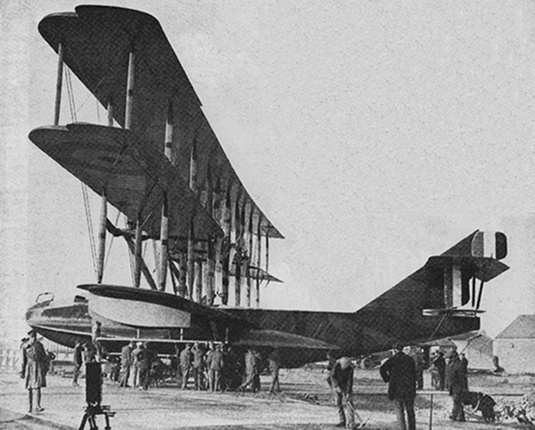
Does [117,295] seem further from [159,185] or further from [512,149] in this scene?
[512,149]

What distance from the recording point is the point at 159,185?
14.1 m

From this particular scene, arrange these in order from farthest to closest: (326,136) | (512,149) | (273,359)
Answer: (273,359) < (326,136) < (512,149)

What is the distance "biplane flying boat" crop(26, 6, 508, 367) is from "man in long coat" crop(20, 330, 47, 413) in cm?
116

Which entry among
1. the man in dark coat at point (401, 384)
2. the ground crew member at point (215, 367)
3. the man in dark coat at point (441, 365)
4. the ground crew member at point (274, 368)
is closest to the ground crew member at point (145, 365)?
the ground crew member at point (215, 367)

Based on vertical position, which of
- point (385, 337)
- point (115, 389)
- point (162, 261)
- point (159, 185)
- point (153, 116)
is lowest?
point (115, 389)

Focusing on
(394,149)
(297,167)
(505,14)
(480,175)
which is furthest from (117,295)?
(505,14)

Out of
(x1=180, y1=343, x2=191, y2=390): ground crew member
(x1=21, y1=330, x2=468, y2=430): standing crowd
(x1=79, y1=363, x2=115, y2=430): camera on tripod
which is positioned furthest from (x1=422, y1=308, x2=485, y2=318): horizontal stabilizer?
(x1=180, y1=343, x2=191, y2=390): ground crew member

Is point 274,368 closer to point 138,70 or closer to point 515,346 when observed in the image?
point 138,70

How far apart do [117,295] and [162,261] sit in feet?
8.11

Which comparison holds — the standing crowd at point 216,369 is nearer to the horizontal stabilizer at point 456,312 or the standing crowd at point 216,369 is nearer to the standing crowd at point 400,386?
the standing crowd at point 400,386

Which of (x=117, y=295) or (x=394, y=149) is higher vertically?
(x=394, y=149)

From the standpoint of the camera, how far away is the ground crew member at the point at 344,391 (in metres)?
10.8

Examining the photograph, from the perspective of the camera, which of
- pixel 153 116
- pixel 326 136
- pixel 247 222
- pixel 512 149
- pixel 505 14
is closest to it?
pixel 505 14

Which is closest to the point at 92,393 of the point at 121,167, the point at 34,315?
the point at 121,167
